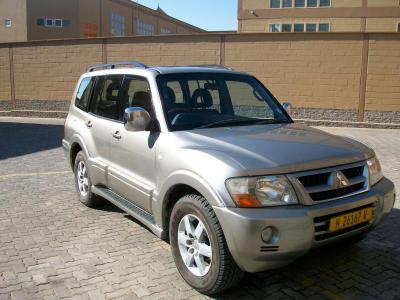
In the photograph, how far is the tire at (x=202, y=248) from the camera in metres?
3.22

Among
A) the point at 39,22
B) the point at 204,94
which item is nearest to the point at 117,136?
the point at 204,94

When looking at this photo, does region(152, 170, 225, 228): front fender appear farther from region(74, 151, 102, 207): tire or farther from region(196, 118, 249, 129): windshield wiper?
region(74, 151, 102, 207): tire

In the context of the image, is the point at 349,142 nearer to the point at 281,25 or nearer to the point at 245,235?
the point at 245,235

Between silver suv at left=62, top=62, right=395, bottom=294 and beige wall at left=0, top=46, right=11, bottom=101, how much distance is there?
1654 cm

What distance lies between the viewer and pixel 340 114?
50.5ft

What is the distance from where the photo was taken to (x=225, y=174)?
3162mm

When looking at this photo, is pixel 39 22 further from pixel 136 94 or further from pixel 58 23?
pixel 136 94

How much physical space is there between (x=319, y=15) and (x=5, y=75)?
2263 cm

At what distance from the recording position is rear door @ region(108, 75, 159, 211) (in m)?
4.15

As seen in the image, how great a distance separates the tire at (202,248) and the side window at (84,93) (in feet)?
9.40

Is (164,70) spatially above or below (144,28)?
below

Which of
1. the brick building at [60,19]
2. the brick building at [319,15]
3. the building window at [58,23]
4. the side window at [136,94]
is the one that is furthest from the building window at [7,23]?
the side window at [136,94]

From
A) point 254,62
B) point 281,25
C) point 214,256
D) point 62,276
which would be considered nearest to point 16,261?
point 62,276

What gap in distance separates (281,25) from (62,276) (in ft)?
104
